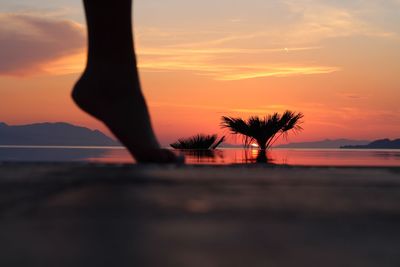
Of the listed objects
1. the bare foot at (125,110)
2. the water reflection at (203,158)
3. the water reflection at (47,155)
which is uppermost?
the bare foot at (125,110)

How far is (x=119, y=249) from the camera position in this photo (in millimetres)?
384

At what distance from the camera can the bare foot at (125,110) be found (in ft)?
5.03

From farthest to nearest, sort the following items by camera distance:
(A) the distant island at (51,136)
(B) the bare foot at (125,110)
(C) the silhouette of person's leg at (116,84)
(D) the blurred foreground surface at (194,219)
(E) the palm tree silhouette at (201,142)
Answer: (A) the distant island at (51,136), (E) the palm tree silhouette at (201,142), (B) the bare foot at (125,110), (C) the silhouette of person's leg at (116,84), (D) the blurred foreground surface at (194,219)

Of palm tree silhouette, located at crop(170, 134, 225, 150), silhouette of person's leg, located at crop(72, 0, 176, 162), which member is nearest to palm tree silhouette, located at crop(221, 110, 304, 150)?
palm tree silhouette, located at crop(170, 134, 225, 150)

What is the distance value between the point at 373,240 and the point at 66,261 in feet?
0.86

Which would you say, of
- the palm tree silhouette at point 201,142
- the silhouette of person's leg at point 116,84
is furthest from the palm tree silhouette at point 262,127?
the silhouette of person's leg at point 116,84

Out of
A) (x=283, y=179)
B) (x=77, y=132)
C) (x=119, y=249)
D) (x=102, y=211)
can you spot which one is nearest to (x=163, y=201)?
(x=102, y=211)

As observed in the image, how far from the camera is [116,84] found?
155 centimetres

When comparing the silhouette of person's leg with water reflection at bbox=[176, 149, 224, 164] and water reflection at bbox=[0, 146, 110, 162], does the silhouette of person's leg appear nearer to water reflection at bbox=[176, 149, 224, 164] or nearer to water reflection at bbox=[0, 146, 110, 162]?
water reflection at bbox=[176, 149, 224, 164]

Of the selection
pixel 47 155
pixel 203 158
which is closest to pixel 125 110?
pixel 203 158

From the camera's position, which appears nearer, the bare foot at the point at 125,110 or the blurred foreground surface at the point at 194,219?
the blurred foreground surface at the point at 194,219

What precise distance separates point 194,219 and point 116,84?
1115 mm

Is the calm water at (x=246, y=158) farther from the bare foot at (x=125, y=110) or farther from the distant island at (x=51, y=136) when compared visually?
the distant island at (x=51, y=136)

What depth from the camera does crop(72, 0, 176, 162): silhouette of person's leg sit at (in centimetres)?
134
